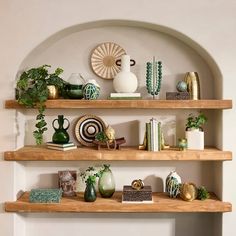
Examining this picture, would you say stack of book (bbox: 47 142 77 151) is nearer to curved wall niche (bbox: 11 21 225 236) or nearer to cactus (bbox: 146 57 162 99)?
curved wall niche (bbox: 11 21 225 236)

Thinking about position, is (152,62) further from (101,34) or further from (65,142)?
(65,142)

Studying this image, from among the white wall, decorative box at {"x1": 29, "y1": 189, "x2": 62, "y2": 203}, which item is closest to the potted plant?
decorative box at {"x1": 29, "y1": 189, "x2": 62, "y2": 203}

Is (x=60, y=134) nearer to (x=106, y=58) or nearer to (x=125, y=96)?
(x=125, y=96)

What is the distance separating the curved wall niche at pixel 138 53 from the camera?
2.88 meters

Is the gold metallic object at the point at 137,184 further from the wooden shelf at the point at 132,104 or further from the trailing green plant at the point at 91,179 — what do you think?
the wooden shelf at the point at 132,104

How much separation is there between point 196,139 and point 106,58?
2.73 ft

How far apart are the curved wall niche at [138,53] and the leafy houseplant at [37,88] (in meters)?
0.21

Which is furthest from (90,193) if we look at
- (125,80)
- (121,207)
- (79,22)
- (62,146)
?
(79,22)

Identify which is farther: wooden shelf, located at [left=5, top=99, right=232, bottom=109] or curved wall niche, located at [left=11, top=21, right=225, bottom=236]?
curved wall niche, located at [left=11, top=21, right=225, bottom=236]

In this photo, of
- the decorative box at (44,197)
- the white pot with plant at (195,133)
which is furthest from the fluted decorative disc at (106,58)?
the decorative box at (44,197)

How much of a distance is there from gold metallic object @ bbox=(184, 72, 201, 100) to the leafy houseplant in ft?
2.79

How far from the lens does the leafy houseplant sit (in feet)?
8.45

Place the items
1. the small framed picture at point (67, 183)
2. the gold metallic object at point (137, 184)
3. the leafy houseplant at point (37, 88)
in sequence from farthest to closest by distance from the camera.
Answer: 1. the small framed picture at point (67, 183)
2. the gold metallic object at point (137, 184)
3. the leafy houseplant at point (37, 88)

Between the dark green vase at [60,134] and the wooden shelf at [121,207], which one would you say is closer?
the wooden shelf at [121,207]
